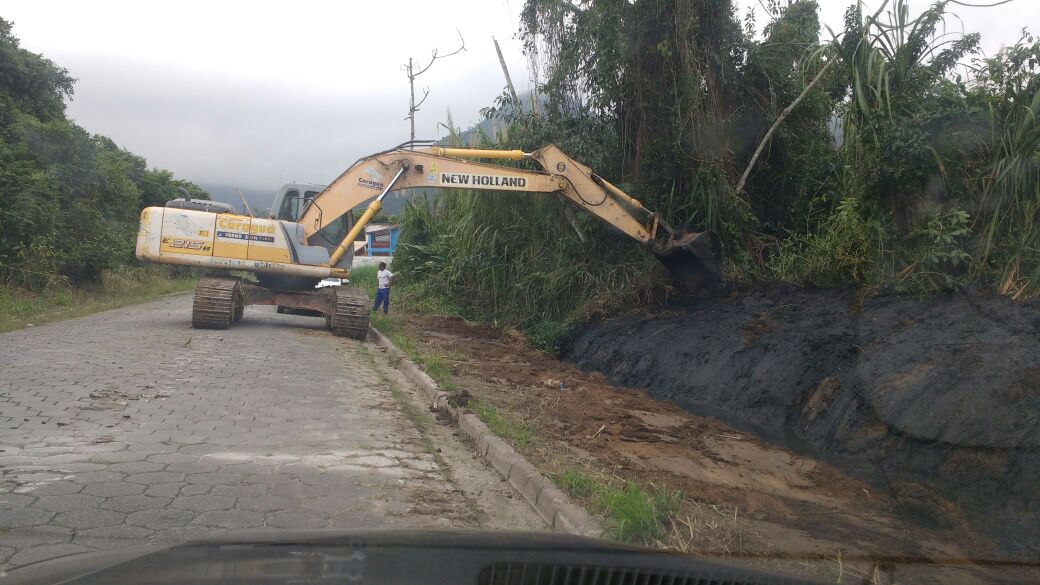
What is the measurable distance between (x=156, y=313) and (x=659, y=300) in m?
12.3

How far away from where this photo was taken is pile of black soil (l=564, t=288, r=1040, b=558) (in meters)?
6.93

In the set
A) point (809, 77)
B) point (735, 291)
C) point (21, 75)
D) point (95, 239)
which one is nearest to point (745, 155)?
point (809, 77)

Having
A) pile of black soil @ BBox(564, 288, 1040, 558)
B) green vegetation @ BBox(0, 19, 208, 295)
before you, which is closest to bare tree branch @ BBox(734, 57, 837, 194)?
pile of black soil @ BBox(564, 288, 1040, 558)

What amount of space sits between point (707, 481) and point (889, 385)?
106 inches

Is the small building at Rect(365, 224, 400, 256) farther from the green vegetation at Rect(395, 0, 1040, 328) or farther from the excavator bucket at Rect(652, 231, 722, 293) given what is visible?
the excavator bucket at Rect(652, 231, 722, 293)

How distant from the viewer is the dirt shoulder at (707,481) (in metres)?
5.14

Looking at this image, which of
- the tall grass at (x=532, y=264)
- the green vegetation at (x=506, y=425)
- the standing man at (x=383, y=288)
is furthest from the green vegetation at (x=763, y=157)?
the green vegetation at (x=506, y=425)

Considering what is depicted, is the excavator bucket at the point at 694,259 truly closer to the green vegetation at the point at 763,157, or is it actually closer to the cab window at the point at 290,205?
the green vegetation at the point at 763,157

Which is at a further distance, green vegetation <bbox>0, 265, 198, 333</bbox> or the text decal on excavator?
green vegetation <bbox>0, 265, 198, 333</bbox>

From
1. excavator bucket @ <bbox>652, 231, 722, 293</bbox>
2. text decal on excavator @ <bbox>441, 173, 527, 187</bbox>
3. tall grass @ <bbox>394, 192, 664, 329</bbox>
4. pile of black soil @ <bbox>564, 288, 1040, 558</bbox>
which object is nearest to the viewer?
pile of black soil @ <bbox>564, 288, 1040, 558</bbox>

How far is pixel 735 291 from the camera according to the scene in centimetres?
1347

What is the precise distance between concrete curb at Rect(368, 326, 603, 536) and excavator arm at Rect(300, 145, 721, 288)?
16.4 ft

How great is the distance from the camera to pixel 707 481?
7.00 metres

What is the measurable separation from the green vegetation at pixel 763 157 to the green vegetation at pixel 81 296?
8.59 m
